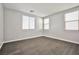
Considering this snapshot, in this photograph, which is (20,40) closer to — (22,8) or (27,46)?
(27,46)

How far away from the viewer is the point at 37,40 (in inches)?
72.6

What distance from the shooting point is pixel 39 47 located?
178cm

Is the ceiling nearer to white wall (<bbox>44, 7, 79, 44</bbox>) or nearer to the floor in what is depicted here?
white wall (<bbox>44, 7, 79, 44</bbox>)

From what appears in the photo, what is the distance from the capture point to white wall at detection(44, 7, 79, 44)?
2020 mm

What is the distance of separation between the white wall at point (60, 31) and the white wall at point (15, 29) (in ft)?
1.51

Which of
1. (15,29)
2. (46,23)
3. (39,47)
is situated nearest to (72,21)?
(46,23)

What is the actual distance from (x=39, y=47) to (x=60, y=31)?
85cm

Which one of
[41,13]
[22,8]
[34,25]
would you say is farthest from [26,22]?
[41,13]

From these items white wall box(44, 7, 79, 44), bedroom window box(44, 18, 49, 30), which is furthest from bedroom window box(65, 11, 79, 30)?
bedroom window box(44, 18, 49, 30)

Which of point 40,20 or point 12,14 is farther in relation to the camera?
point 40,20

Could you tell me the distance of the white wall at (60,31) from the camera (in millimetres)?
2020

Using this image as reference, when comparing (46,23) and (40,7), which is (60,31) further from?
(40,7)

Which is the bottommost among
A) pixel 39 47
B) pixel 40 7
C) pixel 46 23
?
pixel 39 47
